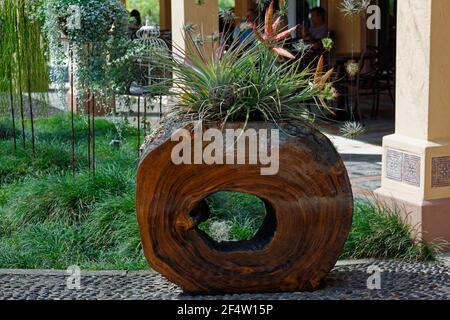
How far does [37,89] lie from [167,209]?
474 centimetres

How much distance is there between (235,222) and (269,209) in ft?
4.17

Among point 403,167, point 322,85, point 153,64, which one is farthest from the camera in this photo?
point 153,64

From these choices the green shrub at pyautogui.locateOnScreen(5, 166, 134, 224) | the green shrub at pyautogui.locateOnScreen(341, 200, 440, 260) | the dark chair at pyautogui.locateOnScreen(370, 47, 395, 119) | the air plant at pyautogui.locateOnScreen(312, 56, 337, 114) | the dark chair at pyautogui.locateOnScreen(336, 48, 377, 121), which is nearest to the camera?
the air plant at pyautogui.locateOnScreen(312, 56, 337, 114)

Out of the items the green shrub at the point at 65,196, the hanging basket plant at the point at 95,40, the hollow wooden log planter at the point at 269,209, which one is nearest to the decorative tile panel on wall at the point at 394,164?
the hollow wooden log planter at the point at 269,209

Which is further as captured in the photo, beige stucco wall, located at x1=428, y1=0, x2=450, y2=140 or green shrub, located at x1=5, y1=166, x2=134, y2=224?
green shrub, located at x1=5, y1=166, x2=134, y2=224

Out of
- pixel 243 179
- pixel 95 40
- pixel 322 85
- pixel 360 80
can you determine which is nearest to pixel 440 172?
pixel 322 85

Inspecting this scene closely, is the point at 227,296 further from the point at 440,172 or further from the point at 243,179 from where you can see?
the point at 440,172

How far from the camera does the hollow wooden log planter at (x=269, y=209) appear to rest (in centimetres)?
497

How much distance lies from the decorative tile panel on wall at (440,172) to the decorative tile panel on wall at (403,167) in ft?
0.34

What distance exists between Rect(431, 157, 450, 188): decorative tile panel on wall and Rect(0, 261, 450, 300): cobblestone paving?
637 millimetres

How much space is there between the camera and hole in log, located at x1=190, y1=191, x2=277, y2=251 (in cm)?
515

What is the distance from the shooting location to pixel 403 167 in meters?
6.36

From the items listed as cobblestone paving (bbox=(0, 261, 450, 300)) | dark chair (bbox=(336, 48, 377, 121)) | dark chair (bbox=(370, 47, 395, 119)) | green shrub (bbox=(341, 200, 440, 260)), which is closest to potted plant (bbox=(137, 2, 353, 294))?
cobblestone paving (bbox=(0, 261, 450, 300))

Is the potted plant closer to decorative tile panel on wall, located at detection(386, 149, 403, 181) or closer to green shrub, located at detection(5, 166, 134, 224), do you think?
decorative tile panel on wall, located at detection(386, 149, 403, 181)
